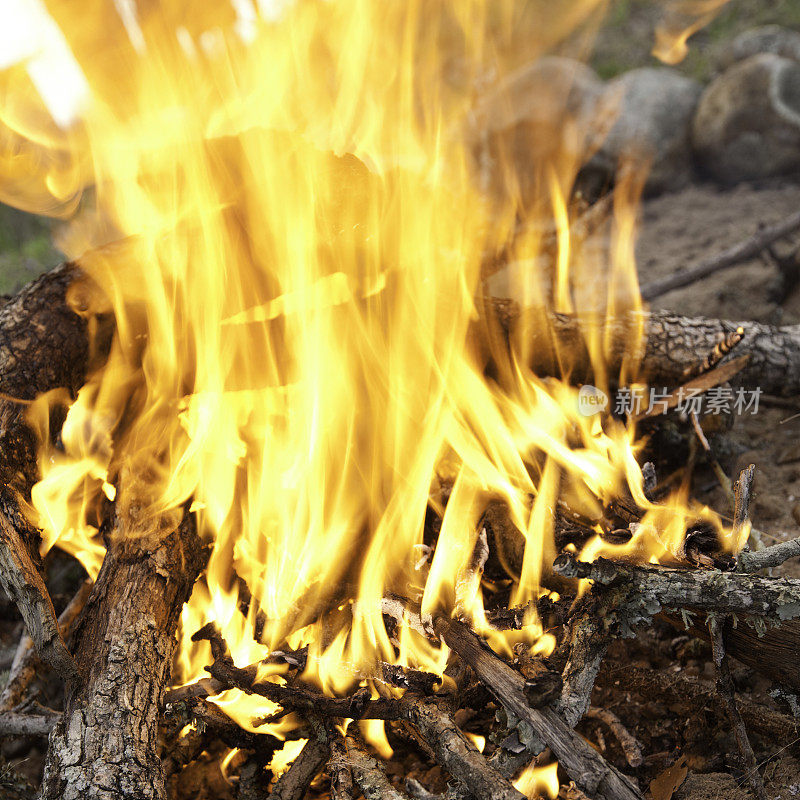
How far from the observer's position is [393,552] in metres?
2.52

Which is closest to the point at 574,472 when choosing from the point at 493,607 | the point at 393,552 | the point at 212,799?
the point at 493,607

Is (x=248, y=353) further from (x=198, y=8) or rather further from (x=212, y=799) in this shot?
(x=198, y=8)

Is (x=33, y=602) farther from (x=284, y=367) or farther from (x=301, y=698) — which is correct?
(x=284, y=367)

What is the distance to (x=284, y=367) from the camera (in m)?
2.90

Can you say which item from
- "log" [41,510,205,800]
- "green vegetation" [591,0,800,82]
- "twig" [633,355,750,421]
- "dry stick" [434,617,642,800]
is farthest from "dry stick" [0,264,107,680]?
"green vegetation" [591,0,800,82]

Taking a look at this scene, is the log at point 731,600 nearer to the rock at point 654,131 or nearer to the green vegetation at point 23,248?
the green vegetation at point 23,248

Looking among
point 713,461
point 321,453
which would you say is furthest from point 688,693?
point 321,453

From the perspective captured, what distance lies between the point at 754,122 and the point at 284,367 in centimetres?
601

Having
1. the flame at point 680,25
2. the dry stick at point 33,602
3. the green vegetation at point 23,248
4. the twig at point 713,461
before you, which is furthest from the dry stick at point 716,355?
the flame at point 680,25

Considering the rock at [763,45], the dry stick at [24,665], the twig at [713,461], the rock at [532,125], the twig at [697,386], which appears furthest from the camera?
the rock at [532,125]

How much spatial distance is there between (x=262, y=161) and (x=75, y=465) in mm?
1493

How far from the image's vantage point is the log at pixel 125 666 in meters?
1.81

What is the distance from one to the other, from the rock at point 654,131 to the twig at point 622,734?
6.33 metres

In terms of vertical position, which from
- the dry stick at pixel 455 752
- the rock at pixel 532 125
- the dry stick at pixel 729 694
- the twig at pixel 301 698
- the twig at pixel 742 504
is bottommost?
the dry stick at pixel 729 694
